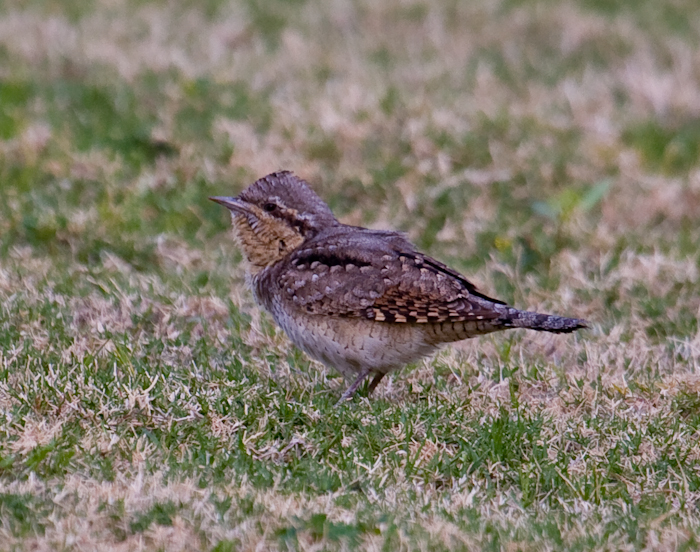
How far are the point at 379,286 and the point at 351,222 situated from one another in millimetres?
3069

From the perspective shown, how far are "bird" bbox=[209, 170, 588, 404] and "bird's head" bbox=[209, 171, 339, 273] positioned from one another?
0.10 meters

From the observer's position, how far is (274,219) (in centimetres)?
664

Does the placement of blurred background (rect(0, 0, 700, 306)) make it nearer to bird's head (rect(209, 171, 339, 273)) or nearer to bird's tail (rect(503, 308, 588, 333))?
bird's head (rect(209, 171, 339, 273))

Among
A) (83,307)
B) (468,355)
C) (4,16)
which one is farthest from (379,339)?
(4,16)

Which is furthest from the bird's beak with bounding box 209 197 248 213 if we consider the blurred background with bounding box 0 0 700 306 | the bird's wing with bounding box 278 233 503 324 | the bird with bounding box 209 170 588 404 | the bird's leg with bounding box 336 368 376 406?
the blurred background with bounding box 0 0 700 306

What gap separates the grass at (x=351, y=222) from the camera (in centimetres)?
489

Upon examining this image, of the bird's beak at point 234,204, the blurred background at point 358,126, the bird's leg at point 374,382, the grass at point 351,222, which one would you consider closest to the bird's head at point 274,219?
the bird's beak at point 234,204

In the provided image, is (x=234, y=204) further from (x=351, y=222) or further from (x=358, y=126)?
(x=358, y=126)

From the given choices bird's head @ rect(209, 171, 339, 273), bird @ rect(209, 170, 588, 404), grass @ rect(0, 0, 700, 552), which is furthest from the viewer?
bird's head @ rect(209, 171, 339, 273)

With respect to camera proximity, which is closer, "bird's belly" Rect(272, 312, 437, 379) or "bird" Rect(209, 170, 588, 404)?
"bird" Rect(209, 170, 588, 404)

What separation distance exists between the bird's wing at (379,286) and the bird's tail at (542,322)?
9cm

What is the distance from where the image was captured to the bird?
5902mm

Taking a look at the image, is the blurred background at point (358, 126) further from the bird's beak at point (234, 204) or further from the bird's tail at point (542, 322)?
the bird's tail at point (542, 322)

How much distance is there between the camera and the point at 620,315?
7730 mm
